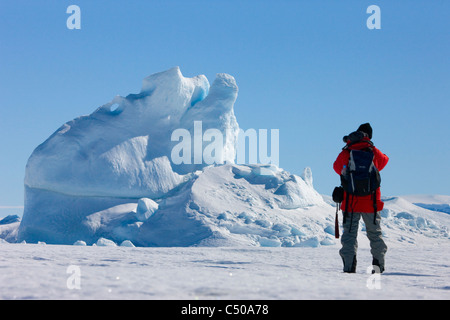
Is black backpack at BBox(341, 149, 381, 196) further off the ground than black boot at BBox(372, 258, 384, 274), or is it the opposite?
black backpack at BBox(341, 149, 381, 196)

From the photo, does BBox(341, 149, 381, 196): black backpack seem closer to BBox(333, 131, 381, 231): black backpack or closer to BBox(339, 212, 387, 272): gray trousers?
BBox(333, 131, 381, 231): black backpack

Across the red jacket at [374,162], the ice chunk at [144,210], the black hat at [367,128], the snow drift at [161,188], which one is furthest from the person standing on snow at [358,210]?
the ice chunk at [144,210]

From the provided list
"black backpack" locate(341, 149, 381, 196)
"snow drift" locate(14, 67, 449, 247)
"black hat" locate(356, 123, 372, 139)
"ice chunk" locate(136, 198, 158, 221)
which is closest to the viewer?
"black backpack" locate(341, 149, 381, 196)

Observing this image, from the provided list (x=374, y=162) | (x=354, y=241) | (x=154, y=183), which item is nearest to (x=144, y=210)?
(x=154, y=183)

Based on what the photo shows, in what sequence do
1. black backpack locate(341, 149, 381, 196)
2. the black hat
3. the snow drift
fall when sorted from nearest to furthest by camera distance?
1. black backpack locate(341, 149, 381, 196)
2. the black hat
3. the snow drift

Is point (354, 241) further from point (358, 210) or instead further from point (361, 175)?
point (361, 175)

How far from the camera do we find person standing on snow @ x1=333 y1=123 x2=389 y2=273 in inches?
169

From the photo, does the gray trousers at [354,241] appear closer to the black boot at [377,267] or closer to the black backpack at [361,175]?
the black boot at [377,267]

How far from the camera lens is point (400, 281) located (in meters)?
3.72

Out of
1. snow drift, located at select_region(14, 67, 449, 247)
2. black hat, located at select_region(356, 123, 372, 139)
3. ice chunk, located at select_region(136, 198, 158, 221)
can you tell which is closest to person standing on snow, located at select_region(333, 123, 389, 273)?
black hat, located at select_region(356, 123, 372, 139)

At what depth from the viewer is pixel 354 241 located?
4.30m

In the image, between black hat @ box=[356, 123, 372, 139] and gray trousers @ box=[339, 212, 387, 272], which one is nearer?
gray trousers @ box=[339, 212, 387, 272]

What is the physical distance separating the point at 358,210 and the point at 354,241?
11.8 inches
